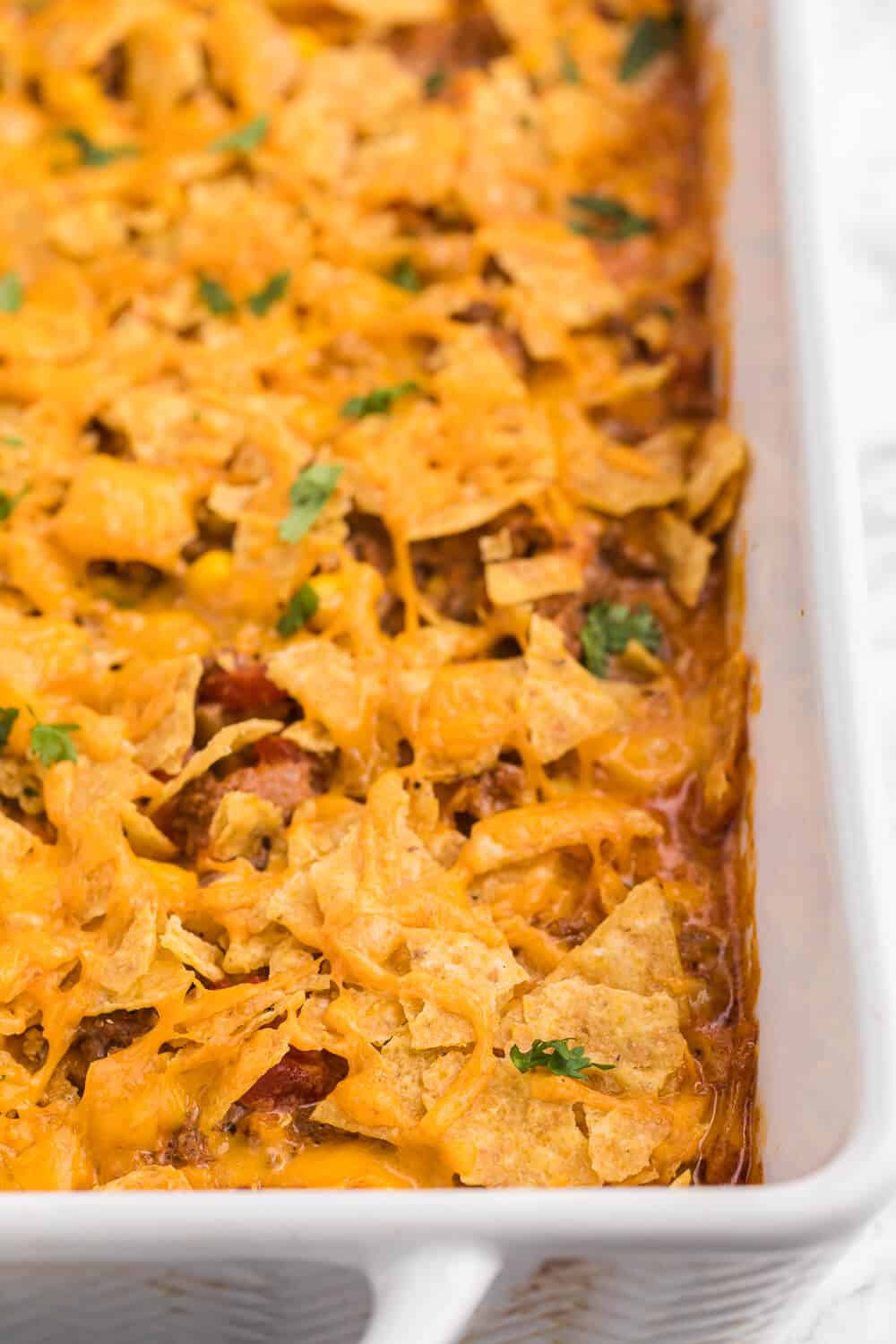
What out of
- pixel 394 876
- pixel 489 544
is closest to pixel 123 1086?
pixel 394 876

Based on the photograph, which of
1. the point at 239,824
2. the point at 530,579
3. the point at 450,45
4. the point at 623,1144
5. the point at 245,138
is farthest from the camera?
the point at 450,45

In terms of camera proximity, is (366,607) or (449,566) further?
(449,566)

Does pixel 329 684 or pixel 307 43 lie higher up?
pixel 307 43

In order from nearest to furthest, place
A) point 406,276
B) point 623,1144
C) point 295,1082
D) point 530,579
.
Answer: point 623,1144
point 295,1082
point 530,579
point 406,276

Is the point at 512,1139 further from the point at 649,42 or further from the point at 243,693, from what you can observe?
the point at 649,42

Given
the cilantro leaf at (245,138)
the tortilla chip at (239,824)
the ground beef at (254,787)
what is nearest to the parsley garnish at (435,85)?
the cilantro leaf at (245,138)

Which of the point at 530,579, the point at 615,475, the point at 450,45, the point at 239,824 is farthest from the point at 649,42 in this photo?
the point at 239,824

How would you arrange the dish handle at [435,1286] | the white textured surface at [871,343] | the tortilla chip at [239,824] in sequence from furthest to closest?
the white textured surface at [871,343], the tortilla chip at [239,824], the dish handle at [435,1286]

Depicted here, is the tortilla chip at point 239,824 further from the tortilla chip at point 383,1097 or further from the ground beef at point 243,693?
the tortilla chip at point 383,1097
